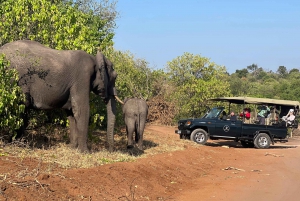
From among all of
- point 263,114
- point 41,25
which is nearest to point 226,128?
point 263,114

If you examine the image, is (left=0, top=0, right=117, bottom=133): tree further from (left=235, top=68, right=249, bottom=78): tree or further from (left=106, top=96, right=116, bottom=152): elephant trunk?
(left=235, top=68, right=249, bottom=78): tree

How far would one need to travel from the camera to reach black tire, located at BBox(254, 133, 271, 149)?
68.4 ft

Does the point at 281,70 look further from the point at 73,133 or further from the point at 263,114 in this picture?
the point at 73,133

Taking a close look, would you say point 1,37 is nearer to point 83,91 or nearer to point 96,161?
point 83,91

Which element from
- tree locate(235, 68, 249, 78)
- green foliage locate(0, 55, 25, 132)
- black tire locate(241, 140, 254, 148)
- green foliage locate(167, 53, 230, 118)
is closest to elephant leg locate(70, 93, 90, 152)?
green foliage locate(0, 55, 25, 132)

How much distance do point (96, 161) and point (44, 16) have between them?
4.68 metres

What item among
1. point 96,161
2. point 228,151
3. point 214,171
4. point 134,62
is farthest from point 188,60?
point 96,161

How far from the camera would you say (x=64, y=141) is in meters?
13.9

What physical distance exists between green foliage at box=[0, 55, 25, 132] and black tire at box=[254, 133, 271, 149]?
1252 centimetres

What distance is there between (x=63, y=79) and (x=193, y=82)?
18.8m

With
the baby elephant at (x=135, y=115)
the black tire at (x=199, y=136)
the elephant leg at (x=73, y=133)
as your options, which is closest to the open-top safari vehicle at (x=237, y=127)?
the black tire at (x=199, y=136)

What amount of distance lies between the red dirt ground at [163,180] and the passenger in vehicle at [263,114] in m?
5.45

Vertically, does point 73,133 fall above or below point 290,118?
below

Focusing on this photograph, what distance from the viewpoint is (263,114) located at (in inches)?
873
